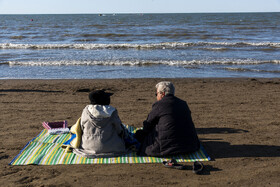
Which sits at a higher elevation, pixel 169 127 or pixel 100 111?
pixel 100 111

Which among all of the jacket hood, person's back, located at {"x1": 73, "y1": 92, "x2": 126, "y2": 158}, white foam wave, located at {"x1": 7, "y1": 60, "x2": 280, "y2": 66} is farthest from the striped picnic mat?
white foam wave, located at {"x1": 7, "y1": 60, "x2": 280, "y2": 66}

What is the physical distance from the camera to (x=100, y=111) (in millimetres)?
4402

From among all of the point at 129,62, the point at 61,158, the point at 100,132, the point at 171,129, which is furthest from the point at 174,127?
the point at 129,62

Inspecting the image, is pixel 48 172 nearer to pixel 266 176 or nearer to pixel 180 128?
pixel 180 128

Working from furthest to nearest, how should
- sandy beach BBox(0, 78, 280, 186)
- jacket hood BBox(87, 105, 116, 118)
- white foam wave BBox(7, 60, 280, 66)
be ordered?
white foam wave BBox(7, 60, 280, 66)
jacket hood BBox(87, 105, 116, 118)
sandy beach BBox(0, 78, 280, 186)

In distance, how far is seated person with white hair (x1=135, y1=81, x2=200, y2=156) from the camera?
4.47 meters

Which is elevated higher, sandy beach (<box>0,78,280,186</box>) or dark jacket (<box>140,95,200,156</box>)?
dark jacket (<box>140,95,200,156</box>)

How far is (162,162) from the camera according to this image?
4.45 meters

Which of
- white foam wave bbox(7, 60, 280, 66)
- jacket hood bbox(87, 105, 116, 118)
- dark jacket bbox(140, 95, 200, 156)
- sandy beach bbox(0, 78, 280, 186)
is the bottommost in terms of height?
sandy beach bbox(0, 78, 280, 186)

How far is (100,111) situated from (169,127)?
3.00ft

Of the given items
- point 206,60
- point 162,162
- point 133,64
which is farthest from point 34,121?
point 206,60

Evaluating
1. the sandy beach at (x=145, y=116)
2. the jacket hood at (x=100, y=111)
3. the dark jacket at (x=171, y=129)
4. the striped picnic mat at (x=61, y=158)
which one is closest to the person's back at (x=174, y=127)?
the dark jacket at (x=171, y=129)

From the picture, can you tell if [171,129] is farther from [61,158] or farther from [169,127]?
[61,158]

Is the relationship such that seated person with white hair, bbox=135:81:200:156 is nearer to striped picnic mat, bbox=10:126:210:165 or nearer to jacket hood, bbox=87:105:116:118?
striped picnic mat, bbox=10:126:210:165
